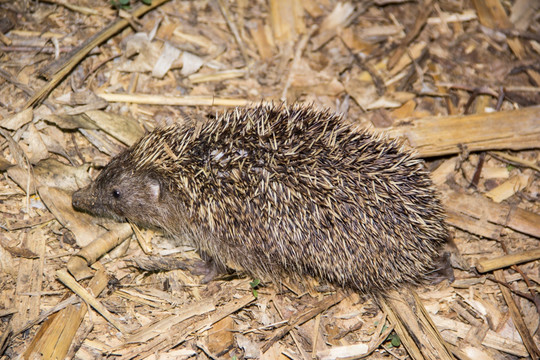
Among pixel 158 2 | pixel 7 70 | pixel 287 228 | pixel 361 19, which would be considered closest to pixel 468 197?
pixel 287 228

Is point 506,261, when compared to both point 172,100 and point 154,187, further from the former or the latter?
point 172,100

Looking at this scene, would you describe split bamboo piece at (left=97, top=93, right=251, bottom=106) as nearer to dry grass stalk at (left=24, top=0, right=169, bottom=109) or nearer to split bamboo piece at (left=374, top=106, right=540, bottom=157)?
dry grass stalk at (left=24, top=0, right=169, bottom=109)

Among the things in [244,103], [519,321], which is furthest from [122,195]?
[519,321]

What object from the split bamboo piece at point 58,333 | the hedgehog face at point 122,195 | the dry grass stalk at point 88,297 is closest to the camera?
the split bamboo piece at point 58,333

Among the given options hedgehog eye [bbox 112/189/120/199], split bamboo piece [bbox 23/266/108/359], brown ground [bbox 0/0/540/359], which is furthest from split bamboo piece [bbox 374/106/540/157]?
split bamboo piece [bbox 23/266/108/359]

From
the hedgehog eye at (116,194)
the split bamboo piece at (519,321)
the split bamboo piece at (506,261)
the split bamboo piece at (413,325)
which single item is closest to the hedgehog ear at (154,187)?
the hedgehog eye at (116,194)

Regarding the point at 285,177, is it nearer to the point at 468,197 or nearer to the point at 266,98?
the point at 266,98

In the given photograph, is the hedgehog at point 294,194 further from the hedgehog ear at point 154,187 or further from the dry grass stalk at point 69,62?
the dry grass stalk at point 69,62
